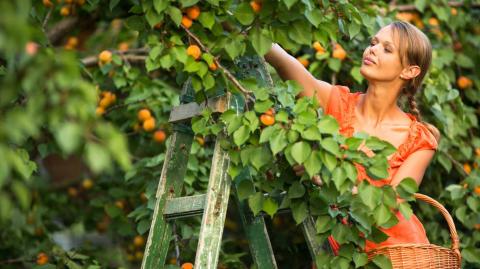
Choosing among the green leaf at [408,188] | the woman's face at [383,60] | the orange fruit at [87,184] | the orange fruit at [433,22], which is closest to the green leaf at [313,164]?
the green leaf at [408,188]

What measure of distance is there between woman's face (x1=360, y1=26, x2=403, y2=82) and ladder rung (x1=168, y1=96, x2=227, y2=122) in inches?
21.0

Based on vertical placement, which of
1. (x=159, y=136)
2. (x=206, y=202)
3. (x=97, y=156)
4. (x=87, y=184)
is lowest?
(x=97, y=156)

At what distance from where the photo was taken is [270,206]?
93.7 inches

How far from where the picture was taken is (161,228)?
256cm

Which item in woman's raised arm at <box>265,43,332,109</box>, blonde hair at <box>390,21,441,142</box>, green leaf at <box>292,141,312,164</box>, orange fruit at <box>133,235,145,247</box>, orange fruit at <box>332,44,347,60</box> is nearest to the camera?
green leaf at <box>292,141,312,164</box>

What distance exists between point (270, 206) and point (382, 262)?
1.12ft

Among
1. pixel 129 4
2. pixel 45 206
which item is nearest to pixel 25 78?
pixel 129 4

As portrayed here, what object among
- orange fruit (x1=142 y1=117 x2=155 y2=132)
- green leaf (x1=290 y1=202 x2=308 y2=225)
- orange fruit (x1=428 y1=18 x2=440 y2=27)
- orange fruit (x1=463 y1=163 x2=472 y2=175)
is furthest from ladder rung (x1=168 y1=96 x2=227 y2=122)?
orange fruit (x1=428 y1=18 x2=440 y2=27)

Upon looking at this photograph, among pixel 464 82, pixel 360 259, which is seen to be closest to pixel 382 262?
pixel 360 259

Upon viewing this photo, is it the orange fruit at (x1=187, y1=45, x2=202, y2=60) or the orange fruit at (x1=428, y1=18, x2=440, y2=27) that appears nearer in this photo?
the orange fruit at (x1=187, y1=45, x2=202, y2=60)

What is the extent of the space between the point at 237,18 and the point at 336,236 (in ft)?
2.11

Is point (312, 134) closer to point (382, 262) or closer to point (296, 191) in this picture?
point (296, 191)

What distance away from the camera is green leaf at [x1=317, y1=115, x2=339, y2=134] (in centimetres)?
216

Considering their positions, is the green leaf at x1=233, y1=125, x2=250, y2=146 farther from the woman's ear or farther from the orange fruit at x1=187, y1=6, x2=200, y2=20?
the woman's ear
